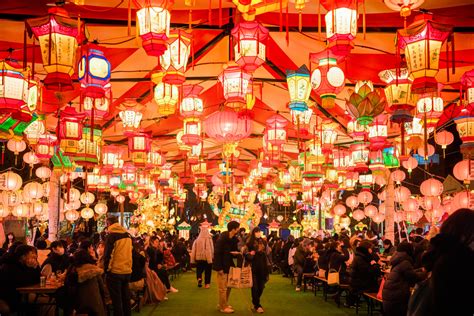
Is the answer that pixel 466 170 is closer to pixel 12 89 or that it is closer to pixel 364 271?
pixel 364 271

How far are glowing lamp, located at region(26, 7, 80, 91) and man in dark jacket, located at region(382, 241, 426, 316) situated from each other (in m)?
4.32

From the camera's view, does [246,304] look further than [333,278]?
Yes

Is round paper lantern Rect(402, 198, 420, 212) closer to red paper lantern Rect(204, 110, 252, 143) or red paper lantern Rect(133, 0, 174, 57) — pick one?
red paper lantern Rect(204, 110, 252, 143)

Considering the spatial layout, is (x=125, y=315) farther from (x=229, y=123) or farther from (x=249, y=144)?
(x=249, y=144)

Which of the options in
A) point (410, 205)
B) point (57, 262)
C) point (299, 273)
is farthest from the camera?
point (410, 205)

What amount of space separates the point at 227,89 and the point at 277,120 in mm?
3590

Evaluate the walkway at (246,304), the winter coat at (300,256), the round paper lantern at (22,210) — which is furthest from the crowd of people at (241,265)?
the round paper lantern at (22,210)

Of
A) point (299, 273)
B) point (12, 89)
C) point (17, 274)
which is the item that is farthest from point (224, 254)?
point (299, 273)

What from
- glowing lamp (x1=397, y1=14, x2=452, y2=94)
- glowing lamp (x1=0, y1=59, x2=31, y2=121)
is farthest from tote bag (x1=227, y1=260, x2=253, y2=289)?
glowing lamp (x1=397, y1=14, x2=452, y2=94)

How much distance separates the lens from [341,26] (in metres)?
6.36

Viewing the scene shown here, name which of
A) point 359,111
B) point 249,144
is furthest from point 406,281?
point 249,144

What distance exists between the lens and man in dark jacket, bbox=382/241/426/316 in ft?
21.5

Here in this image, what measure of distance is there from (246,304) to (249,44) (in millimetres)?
5648

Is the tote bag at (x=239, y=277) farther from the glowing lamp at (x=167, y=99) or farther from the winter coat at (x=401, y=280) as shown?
the winter coat at (x=401, y=280)
